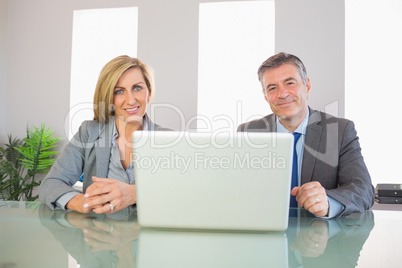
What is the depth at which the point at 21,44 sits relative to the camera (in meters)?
5.17

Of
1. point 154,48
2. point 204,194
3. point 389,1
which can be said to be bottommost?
point 204,194

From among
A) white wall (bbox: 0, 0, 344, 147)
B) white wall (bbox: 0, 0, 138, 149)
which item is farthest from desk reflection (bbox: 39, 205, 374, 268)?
white wall (bbox: 0, 0, 138, 149)

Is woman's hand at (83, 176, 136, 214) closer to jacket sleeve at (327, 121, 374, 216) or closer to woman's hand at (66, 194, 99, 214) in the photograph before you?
woman's hand at (66, 194, 99, 214)

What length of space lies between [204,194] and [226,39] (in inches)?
151

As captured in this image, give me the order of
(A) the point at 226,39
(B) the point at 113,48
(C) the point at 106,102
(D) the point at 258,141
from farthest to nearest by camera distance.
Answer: (B) the point at 113,48 → (A) the point at 226,39 → (C) the point at 106,102 → (D) the point at 258,141

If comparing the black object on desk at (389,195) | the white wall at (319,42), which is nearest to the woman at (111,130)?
the black object on desk at (389,195)

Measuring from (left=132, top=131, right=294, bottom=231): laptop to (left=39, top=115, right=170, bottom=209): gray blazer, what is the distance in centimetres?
101

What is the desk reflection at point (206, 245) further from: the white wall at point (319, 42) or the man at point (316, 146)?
the white wall at point (319, 42)

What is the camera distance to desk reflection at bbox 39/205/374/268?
2.58 feet

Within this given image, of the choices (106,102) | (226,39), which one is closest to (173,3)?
(226,39)

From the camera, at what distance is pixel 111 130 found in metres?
2.22

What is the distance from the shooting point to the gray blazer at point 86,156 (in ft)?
6.56

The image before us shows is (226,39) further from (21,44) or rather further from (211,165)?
(211,165)

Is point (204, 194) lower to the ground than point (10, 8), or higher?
lower
